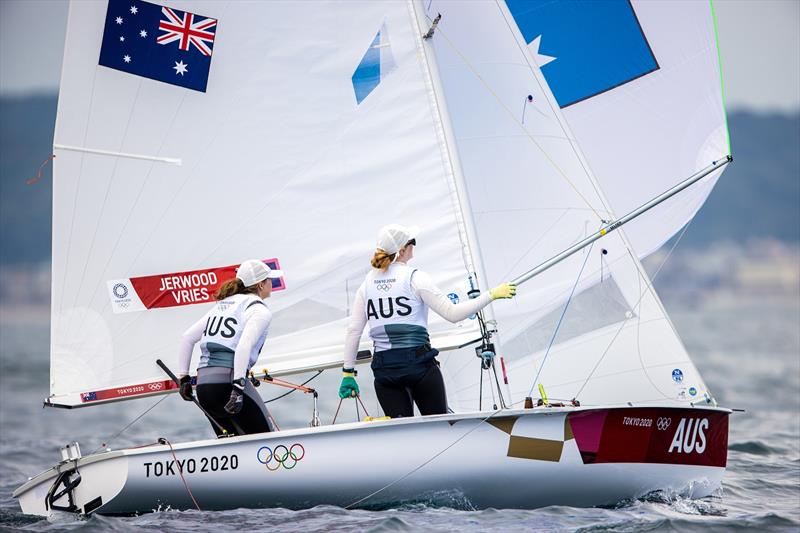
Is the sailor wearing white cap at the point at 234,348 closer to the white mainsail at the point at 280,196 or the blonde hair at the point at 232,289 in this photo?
the blonde hair at the point at 232,289

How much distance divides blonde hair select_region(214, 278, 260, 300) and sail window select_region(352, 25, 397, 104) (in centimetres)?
135

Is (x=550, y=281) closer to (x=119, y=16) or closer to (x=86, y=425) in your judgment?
(x=119, y=16)

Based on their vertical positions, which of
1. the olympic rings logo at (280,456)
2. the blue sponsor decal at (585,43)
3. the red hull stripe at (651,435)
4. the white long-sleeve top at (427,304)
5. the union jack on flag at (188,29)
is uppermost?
the blue sponsor decal at (585,43)

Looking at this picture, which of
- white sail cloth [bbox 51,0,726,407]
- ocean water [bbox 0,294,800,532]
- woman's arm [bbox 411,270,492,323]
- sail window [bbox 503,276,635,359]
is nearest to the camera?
ocean water [bbox 0,294,800,532]

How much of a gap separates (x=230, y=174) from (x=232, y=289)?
35.2 inches

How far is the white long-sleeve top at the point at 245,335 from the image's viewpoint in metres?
6.10

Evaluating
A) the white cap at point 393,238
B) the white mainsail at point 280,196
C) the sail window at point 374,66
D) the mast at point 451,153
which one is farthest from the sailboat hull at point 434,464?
the sail window at point 374,66

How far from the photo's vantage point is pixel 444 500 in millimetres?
6078

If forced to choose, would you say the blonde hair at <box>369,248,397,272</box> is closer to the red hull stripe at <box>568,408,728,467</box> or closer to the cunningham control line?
the cunningham control line

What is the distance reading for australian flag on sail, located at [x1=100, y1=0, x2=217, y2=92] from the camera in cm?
694

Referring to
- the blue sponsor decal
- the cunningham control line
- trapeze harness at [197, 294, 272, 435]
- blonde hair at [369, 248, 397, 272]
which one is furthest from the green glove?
the blue sponsor decal

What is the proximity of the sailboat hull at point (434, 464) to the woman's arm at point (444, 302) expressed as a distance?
20.5 inches

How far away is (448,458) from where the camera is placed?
5.96m

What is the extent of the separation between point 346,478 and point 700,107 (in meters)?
3.42
